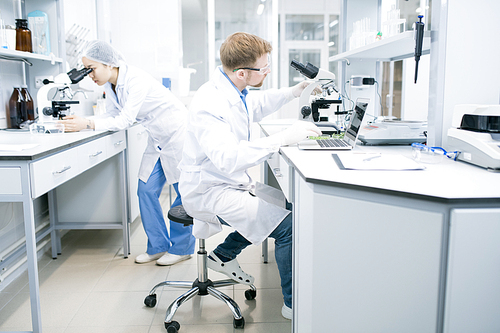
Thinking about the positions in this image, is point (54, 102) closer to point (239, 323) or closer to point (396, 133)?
point (239, 323)

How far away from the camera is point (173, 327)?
1.74 m

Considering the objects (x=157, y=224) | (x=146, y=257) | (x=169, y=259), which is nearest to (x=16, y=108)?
(x=157, y=224)

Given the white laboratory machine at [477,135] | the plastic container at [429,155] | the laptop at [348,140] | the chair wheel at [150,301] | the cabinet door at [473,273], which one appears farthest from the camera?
the chair wheel at [150,301]

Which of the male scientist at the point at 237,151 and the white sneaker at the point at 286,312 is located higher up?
the male scientist at the point at 237,151

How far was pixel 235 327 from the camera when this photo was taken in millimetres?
1804

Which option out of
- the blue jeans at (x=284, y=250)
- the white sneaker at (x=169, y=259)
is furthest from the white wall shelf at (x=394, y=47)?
the white sneaker at (x=169, y=259)

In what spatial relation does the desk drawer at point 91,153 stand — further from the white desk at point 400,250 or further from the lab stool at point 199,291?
the white desk at point 400,250

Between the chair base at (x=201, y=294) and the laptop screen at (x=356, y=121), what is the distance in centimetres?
84

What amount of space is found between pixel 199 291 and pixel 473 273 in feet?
4.20

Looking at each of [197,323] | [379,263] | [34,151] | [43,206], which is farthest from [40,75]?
[379,263]

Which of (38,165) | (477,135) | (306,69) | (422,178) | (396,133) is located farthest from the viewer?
(306,69)

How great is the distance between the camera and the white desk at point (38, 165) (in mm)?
1520

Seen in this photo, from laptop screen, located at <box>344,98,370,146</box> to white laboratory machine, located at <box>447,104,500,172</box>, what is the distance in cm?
38

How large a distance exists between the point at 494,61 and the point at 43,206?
2.80 meters
